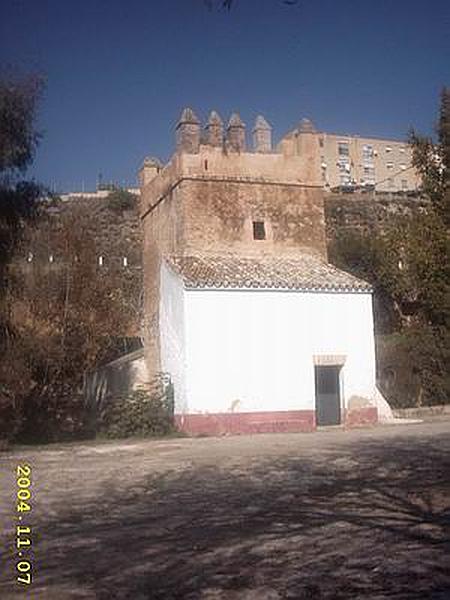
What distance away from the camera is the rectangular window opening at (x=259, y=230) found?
71.4 feet

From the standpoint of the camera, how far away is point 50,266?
63.5 feet

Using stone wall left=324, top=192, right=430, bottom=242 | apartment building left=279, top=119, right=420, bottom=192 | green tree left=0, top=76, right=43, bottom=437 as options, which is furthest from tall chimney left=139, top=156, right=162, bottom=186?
apartment building left=279, top=119, right=420, bottom=192

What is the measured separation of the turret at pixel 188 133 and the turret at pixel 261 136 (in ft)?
6.26

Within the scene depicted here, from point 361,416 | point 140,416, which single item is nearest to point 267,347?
point 361,416

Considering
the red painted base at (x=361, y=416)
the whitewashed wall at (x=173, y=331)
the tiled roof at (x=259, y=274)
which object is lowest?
the red painted base at (x=361, y=416)

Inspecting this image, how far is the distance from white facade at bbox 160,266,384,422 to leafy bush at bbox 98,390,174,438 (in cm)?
46

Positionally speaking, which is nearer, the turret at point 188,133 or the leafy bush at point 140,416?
the leafy bush at point 140,416

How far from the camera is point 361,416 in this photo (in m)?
19.8

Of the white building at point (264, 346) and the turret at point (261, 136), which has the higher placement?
the turret at point (261, 136)

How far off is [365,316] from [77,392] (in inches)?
324
